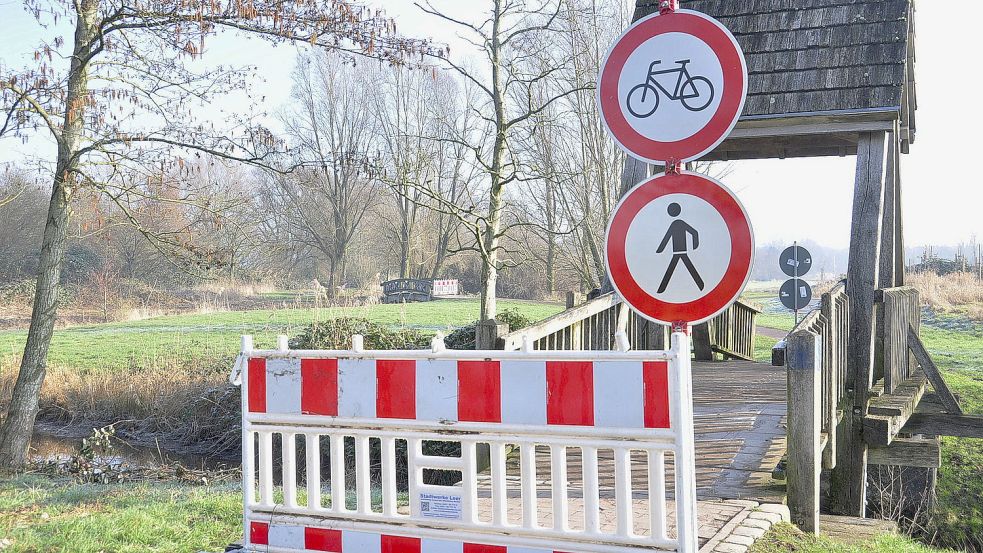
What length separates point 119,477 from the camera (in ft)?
31.5

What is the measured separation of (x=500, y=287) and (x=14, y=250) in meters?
24.5

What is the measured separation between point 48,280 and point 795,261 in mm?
16898

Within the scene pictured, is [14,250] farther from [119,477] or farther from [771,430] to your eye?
[771,430]

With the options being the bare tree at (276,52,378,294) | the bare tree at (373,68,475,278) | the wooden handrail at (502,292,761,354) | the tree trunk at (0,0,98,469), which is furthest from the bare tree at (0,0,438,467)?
the bare tree at (276,52,378,294)

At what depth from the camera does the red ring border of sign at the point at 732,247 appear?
3617mm

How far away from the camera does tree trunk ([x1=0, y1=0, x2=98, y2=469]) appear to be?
11.0 meters

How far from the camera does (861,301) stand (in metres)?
9.16

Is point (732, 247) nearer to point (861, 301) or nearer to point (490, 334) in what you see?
point (490, 334)

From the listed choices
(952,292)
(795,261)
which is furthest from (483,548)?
(952,292)

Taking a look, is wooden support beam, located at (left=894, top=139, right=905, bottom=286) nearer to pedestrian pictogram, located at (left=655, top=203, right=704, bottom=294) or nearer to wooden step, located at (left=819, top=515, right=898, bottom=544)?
wooden step, located at (left=819, top=515, right=898, bottom=544)

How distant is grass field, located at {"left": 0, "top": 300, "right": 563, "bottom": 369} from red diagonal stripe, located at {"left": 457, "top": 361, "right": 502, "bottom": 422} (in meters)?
10.2

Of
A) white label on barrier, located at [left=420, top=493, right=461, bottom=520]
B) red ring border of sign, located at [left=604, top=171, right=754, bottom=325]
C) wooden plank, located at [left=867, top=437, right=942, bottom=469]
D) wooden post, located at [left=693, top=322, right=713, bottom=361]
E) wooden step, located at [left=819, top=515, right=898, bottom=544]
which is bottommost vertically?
wooden plank, located at [left=867, top=437, right=942, bottom=469]

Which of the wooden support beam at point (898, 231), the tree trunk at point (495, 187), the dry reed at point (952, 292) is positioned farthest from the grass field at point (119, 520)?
the dry reed at point (952, 292)

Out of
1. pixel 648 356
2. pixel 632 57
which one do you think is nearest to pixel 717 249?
pixel 648 356
